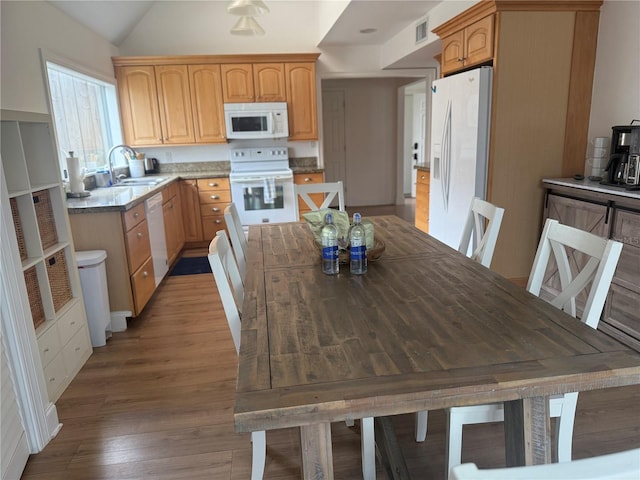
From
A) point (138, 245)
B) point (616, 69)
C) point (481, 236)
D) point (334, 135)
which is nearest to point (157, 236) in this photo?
point (138, 245)

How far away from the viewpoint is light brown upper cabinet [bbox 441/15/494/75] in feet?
9.77

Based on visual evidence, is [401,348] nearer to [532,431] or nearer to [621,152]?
[532,431]

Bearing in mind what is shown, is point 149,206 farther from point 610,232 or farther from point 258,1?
point 610,232

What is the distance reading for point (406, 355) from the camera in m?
1.06

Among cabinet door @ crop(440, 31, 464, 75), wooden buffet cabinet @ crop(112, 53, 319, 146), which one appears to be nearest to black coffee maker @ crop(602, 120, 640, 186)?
cabinet door @ crop(440, 31, 464, 75)

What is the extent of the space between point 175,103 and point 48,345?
3655mm

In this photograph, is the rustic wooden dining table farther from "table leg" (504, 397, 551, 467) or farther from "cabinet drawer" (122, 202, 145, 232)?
"cabinet drawer" (122, 202, 145, 232)

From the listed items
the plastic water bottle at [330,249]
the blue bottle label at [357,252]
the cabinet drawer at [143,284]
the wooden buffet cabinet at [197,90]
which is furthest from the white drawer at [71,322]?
the wooden buffet cabinet at [197,90]

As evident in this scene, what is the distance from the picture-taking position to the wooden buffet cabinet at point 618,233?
2.37 m

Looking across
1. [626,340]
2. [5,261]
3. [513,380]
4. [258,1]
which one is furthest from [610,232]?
[5,261]

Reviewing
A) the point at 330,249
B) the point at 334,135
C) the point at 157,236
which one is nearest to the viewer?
the point at 330,249

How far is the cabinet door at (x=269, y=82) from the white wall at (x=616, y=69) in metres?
3.31

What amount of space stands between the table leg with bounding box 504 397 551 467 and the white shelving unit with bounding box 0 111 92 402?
6.76ft

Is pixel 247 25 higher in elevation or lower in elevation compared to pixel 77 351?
higher
